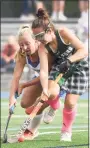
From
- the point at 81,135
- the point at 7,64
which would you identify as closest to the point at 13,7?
the point at 7,64

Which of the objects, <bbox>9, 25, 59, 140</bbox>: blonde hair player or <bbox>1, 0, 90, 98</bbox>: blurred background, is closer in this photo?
<bbox>9, 25, 59, 140</bbox>: blonde hair player

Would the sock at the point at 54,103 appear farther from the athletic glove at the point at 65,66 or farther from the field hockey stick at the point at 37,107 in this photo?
Result: the athletic glove at the point at 65,66

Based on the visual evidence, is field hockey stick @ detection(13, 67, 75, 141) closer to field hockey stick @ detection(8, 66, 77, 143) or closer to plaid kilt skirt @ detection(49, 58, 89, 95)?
field hockey stick @ detection(8, 66, 77, 143)

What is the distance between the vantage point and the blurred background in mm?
16656

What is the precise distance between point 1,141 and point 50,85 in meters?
0.84

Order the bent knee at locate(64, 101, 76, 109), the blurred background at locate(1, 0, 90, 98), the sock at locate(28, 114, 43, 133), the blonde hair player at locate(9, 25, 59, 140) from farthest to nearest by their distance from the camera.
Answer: the blurred background at locate(1, 0, 90, 98), the sock at locate(28, 114, 43, 133), the bent knee at locate(64, 101, 76, 109), the blonde hair player at locate(9, 25, 59, 140)

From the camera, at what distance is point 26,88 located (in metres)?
7.98

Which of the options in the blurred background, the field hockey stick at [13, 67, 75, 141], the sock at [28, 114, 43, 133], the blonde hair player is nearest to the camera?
the blonde hair player

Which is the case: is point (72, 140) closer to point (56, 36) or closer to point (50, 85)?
point (50, 85)

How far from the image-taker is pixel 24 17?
1819 cm

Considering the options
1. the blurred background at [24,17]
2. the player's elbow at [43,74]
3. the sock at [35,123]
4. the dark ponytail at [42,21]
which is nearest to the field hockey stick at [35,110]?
the player's elbow at [43,74]

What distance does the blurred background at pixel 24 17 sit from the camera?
16.7m

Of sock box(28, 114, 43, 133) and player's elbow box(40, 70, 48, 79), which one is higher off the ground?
player's elbow box(40, 70, 48, 79)

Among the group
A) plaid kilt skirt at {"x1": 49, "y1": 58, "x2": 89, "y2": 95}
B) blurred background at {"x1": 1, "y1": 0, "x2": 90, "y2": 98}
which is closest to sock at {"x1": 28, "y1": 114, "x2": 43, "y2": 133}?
plaid kilt skirt at {"x1": 49, "y1": 58, "x2": 89, "y2": 95}
